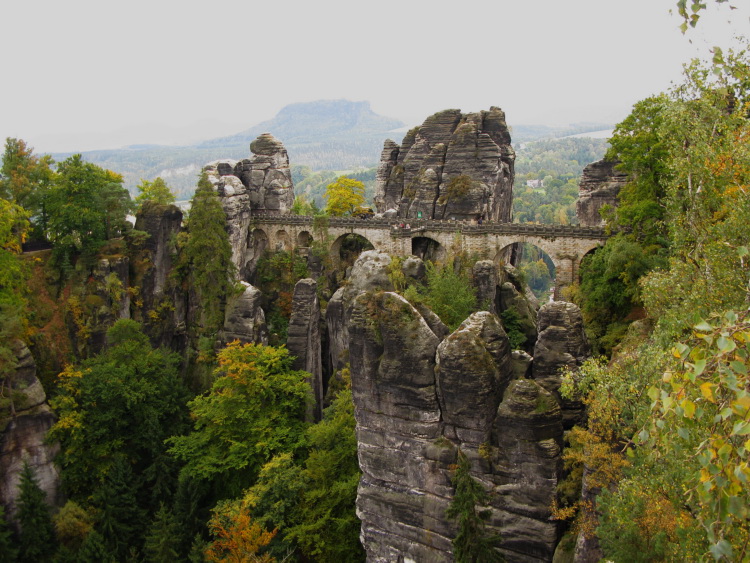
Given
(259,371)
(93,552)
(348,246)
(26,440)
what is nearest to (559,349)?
(259,371)

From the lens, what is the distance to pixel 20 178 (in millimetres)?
35531

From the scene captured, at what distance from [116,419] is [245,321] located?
8972mm

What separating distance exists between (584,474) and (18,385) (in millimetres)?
26902

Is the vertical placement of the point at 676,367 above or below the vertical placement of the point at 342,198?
below

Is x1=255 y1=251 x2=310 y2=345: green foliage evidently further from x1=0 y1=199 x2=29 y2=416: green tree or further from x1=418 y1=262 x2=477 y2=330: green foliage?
x1=0 y1=199 x2=29 y2=416: green tree

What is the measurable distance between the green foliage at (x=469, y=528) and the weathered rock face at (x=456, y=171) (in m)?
28.6

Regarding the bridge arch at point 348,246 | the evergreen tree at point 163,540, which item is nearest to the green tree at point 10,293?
the evergreen tree at point 163,540

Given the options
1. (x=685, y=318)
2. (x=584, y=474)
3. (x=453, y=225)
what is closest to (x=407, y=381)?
(x=584, y=474)

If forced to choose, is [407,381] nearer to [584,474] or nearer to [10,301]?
[584,474]

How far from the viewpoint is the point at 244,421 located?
28203mm

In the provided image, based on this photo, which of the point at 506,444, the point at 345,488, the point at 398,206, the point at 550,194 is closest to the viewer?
the point at 506,444

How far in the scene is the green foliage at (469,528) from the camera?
49.4 feet

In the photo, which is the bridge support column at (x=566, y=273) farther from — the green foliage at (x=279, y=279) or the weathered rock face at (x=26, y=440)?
the weathered rock face at (x=26, y=440)

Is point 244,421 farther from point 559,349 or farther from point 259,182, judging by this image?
point 259,182
